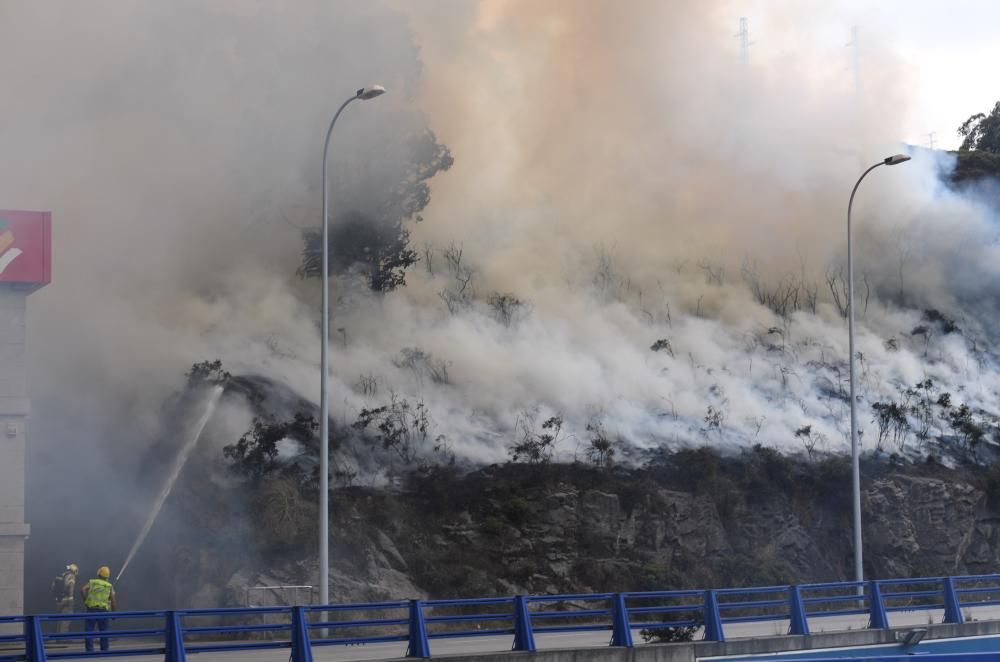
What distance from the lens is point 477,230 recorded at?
52.9m

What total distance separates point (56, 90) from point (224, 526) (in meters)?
16.3

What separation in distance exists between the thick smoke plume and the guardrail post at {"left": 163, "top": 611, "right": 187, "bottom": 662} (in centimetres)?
2446

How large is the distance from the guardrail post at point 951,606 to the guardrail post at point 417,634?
518 inches

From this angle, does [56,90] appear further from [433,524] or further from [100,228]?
[433,524]

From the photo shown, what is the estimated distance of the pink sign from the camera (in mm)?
27281

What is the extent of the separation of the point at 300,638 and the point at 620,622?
19.1 ft

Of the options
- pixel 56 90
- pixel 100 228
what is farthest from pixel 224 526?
pixel 56 90

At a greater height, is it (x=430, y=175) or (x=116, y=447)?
(x=430, y=175)

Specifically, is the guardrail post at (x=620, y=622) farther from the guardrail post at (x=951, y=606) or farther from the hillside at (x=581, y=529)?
the hillside at (x=581, y=529)

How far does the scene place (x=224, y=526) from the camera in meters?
39.7

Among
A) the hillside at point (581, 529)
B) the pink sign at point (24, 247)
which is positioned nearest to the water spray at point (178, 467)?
the hillside at point (581, 529)

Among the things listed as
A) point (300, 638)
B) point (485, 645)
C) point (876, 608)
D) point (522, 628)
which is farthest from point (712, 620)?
point (300, 638)

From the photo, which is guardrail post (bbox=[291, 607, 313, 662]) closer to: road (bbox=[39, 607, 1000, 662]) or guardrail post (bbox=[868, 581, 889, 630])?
road (bbox=[39, 607, 1000, 662])

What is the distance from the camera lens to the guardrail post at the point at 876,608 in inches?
981
